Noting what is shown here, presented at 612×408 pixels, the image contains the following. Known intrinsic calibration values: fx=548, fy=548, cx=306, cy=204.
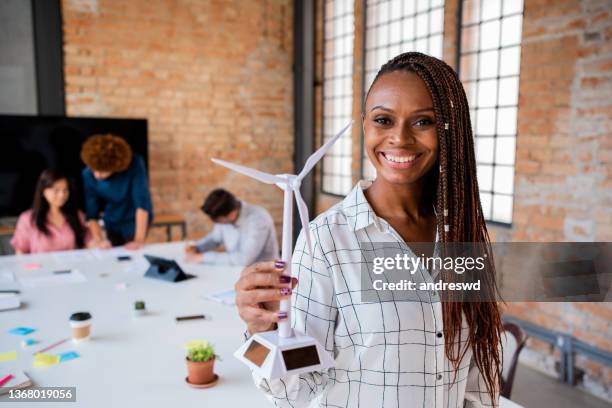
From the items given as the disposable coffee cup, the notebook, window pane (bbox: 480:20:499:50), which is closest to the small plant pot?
the notebook

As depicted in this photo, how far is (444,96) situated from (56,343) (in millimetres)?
1894

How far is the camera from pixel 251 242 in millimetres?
4016

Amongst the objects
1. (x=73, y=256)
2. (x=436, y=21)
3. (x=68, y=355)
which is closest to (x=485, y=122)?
(x=436, y=21)

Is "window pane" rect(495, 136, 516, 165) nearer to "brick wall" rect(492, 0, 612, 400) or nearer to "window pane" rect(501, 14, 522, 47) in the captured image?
"brick wall" rect(492, 0, 612, 400)

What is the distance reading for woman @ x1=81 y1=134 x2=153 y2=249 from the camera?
14.1ft

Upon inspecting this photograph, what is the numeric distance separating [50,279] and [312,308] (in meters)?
2.65

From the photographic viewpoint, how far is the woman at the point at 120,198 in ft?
14.1

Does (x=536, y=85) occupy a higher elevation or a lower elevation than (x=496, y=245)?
higher

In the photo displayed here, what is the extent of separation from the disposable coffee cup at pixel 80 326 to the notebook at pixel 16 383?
1.16 ft

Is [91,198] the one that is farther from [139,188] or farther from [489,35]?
[489,35]

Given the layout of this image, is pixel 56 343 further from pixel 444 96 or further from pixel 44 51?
pixel 44 51

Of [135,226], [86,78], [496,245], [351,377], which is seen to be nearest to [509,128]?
[496,245]

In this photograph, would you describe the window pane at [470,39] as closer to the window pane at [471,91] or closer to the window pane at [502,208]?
the window pane at [471,91]

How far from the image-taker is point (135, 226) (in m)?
4.70
